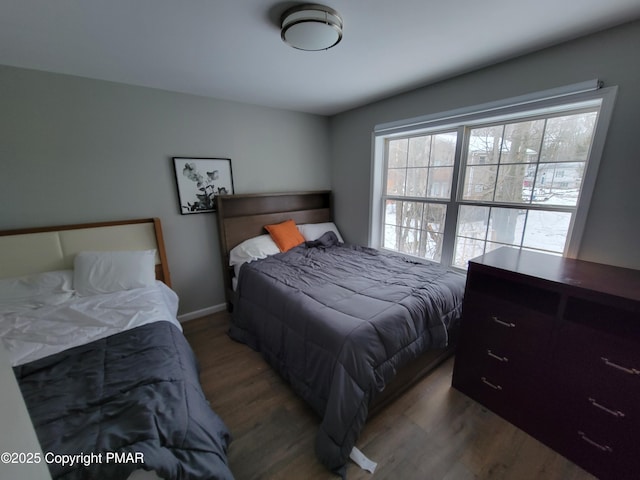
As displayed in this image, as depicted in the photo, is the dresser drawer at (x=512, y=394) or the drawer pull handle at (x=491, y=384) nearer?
the dresser drawer at (x=512, y=394)

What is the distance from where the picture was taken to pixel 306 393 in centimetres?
161

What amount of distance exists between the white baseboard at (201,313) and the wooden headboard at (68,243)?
20.6 inches

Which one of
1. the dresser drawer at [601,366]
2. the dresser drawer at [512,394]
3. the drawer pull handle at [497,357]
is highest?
the dresser drawer at [601,366]

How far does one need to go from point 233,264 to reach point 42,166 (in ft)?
5.42

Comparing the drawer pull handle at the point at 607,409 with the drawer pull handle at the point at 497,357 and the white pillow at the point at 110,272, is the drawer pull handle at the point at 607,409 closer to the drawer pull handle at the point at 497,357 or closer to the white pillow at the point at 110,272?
the drawer pull handle at the point at 497,357

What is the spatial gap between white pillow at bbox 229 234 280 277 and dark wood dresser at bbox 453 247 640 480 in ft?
6.33

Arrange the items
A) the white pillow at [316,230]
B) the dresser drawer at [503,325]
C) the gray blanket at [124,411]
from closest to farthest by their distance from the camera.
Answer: the gray blanket at [124,411], the dresser drawer at [503,325], the white pillow at [316,230]

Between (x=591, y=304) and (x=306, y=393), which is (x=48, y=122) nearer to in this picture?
(x=306, y=393)

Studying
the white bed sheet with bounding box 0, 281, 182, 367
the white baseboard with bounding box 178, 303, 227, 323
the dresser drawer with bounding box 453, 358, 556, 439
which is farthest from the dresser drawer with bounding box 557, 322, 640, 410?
the white baseboard with bounding box 178, 303, 227, 323

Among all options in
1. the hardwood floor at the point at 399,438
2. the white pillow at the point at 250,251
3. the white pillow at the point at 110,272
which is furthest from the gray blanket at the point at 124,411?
the white pillow at the point at 250,251

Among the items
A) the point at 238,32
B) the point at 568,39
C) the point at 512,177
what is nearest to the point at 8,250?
the point at 238,32

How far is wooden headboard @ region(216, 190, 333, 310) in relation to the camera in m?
2.76

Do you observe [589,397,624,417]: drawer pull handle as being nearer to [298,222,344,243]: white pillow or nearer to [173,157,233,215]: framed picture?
[298,222,344,243]: white pillow

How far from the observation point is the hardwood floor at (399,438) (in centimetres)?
128
